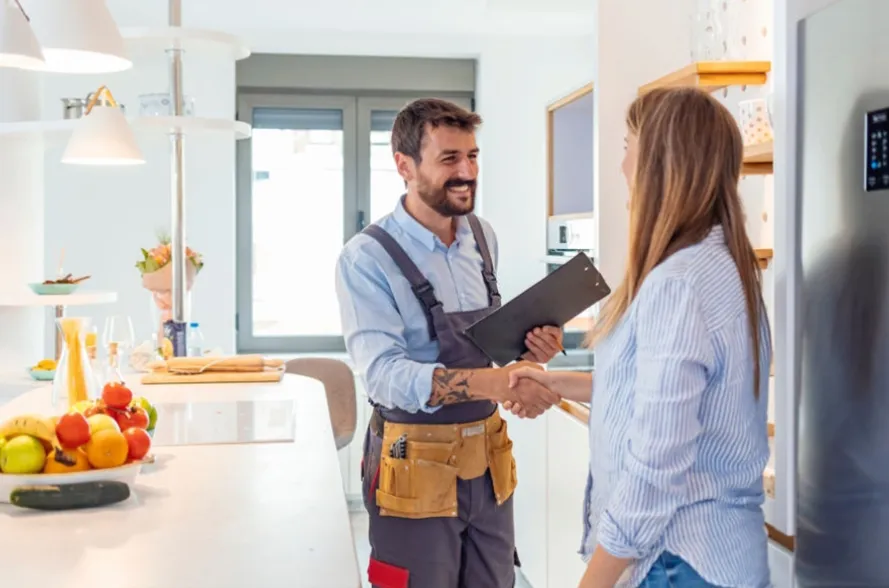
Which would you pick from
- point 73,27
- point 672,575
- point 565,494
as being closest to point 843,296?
point 672,575

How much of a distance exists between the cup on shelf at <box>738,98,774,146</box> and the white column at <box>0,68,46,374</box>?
2.69 metres

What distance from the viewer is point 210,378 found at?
9.31 feet

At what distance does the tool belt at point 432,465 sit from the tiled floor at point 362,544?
1865 mm

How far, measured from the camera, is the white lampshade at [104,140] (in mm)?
3217

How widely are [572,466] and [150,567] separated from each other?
2118 millimetres

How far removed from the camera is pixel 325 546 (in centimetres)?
127

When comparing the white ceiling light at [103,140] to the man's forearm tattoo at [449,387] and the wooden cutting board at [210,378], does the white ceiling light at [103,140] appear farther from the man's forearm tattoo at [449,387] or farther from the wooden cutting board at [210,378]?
the man's forearm tattoo at [449,387]

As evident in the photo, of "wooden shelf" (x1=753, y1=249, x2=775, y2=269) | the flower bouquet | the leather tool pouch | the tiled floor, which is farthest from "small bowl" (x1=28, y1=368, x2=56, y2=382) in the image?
"wooden shelf" (x1=753, y1=249, x2=775, y2=269)

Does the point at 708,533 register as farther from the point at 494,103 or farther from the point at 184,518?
the point at 494,103

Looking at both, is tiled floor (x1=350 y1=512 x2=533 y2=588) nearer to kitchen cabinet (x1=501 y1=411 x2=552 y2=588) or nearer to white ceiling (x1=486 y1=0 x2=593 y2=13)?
kitchen cabinet (x1=501 y1=411 x2=552 y2=588)

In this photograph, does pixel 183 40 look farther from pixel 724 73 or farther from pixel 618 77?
pixel 724 73

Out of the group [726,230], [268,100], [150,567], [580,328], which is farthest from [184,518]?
[268,100]

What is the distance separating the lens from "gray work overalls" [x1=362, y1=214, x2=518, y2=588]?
2297mm

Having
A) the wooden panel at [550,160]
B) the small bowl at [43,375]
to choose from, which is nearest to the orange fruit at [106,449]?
the small bowl at [43,375]
